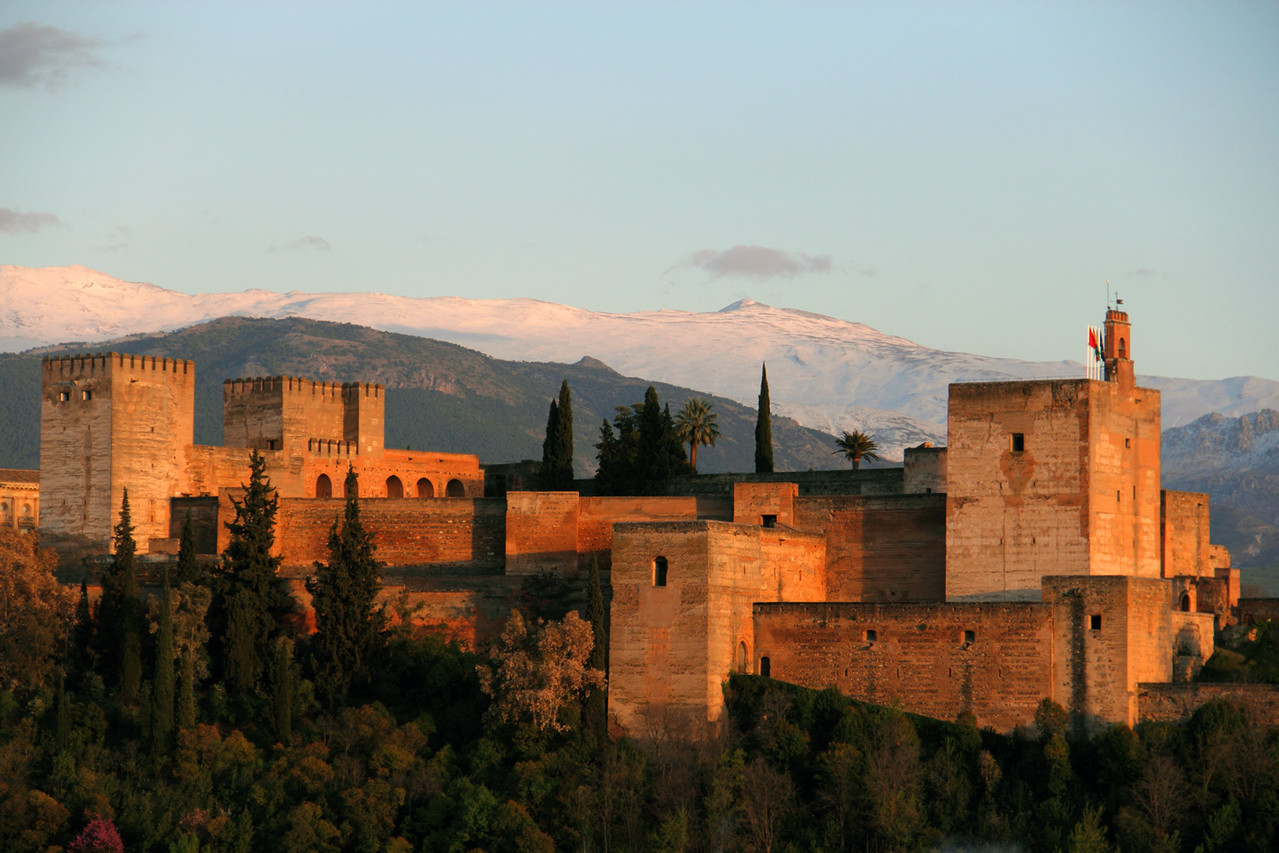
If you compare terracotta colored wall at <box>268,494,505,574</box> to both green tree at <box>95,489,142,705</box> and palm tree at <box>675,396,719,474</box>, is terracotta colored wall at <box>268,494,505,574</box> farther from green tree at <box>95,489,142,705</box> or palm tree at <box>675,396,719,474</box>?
palm tree at <box>675,396,719,474</box>

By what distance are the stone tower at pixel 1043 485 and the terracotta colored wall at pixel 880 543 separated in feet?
4.19

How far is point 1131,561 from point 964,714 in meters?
6.42

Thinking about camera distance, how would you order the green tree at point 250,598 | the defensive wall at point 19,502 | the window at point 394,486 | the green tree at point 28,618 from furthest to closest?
the defensive wall at point 19,502
the window at point 394,486
the green tree at point 28,618
the green tree at point 250,598

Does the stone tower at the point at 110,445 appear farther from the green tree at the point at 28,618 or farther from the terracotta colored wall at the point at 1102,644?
the terracotta colored wall at the point at 1102,644

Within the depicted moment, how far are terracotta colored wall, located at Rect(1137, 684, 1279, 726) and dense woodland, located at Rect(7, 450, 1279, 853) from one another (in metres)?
0.34

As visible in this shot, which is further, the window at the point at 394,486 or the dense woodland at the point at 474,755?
the window at the point at 394,486

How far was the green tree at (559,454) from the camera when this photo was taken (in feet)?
181

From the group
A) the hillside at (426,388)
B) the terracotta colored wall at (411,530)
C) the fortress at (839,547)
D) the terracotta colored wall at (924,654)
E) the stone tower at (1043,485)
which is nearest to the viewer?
the terracotta colored wall at (924,654)

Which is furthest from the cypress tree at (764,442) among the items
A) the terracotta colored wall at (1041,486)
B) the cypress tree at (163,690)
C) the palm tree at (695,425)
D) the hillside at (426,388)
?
the hillside at (426,388)

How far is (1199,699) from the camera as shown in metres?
36.3

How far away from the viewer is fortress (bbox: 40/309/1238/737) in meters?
36.9

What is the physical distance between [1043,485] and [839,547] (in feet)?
16.9

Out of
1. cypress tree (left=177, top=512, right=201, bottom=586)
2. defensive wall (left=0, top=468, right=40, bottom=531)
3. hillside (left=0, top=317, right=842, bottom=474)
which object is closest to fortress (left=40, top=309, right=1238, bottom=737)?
cypress tree (left=177, top=512, right=201, bottom=586)

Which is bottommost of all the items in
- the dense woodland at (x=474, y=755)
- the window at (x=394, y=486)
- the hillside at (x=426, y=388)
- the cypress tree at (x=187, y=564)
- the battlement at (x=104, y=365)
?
the dense woodland at (x=474, y=755)
